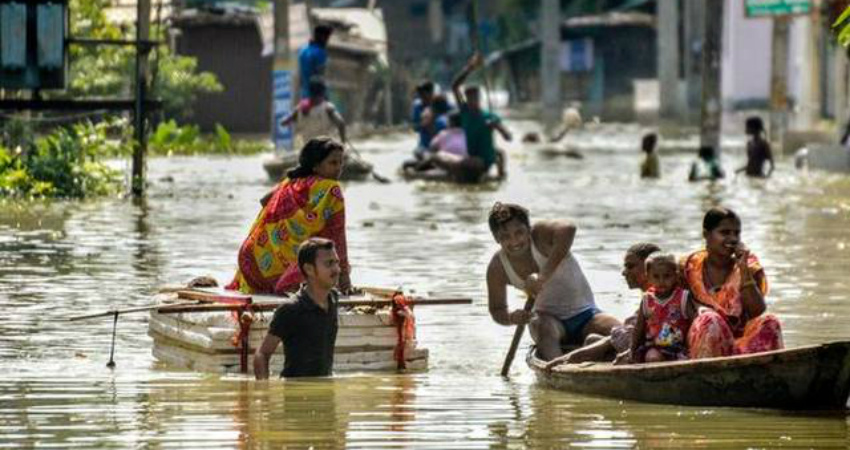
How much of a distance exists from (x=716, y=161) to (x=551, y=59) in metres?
31.0

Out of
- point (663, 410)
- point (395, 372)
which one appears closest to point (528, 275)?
point (395, 372)

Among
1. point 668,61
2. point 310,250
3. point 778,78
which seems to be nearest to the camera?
point 310,250

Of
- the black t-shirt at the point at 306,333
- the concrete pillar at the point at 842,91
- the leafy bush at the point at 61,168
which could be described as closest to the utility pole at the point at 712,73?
the concrete pillar at the point at 842,91

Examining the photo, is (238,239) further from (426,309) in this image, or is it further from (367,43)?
(367,43)

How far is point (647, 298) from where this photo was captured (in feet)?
35.1

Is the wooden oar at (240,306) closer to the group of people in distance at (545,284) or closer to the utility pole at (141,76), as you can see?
the group of people in distance at (545,284)

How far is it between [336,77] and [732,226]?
3688 centimetres

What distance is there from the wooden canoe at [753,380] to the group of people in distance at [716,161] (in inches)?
740

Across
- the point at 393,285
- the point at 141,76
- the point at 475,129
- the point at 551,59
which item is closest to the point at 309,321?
the point at 393,285

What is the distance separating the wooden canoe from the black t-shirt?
4.51 ft

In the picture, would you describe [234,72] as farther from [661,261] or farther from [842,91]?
[661,261]

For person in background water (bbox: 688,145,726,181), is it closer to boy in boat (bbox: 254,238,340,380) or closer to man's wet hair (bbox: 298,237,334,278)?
boy in boat (bbox: 254,238,340,380)

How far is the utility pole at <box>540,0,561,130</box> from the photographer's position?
5994 centimetres

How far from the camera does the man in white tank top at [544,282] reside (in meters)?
11.6
